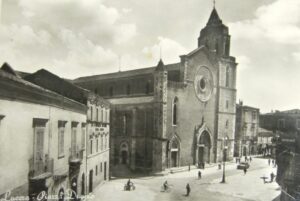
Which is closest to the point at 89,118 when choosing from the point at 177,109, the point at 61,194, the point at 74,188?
the point at 74,188

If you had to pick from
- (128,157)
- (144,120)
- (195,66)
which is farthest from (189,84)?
(128,157)

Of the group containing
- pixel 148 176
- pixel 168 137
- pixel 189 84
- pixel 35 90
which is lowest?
pixel 148 176

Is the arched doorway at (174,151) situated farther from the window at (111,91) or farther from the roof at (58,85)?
the roof at (58,85)

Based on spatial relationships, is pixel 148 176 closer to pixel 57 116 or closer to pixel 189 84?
pixel 189 84

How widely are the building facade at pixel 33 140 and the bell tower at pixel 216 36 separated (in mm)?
33361

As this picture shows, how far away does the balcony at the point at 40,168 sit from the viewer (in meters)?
12.1

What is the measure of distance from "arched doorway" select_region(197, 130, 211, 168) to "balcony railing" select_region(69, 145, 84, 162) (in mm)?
24509

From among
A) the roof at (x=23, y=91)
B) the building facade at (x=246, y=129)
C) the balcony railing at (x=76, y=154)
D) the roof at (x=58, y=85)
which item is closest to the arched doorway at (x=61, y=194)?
the balcony railing at (x=76, y=154)

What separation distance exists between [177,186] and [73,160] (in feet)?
46.6

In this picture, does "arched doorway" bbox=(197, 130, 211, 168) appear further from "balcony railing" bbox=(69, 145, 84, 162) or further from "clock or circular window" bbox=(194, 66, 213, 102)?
"balcony railing" bbox=(69, 145, 84, 162)

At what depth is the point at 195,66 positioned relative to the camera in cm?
4178

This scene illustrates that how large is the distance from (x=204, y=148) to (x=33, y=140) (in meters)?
33.6

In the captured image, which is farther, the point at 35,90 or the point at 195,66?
the point at 195,66

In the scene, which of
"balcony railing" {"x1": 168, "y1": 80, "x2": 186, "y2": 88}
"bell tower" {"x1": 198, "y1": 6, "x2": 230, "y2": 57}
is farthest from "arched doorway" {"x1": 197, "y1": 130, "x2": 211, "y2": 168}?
"bell tower" {"x1": 198, "y1": 6, "x2": 230, "y2": 57}
